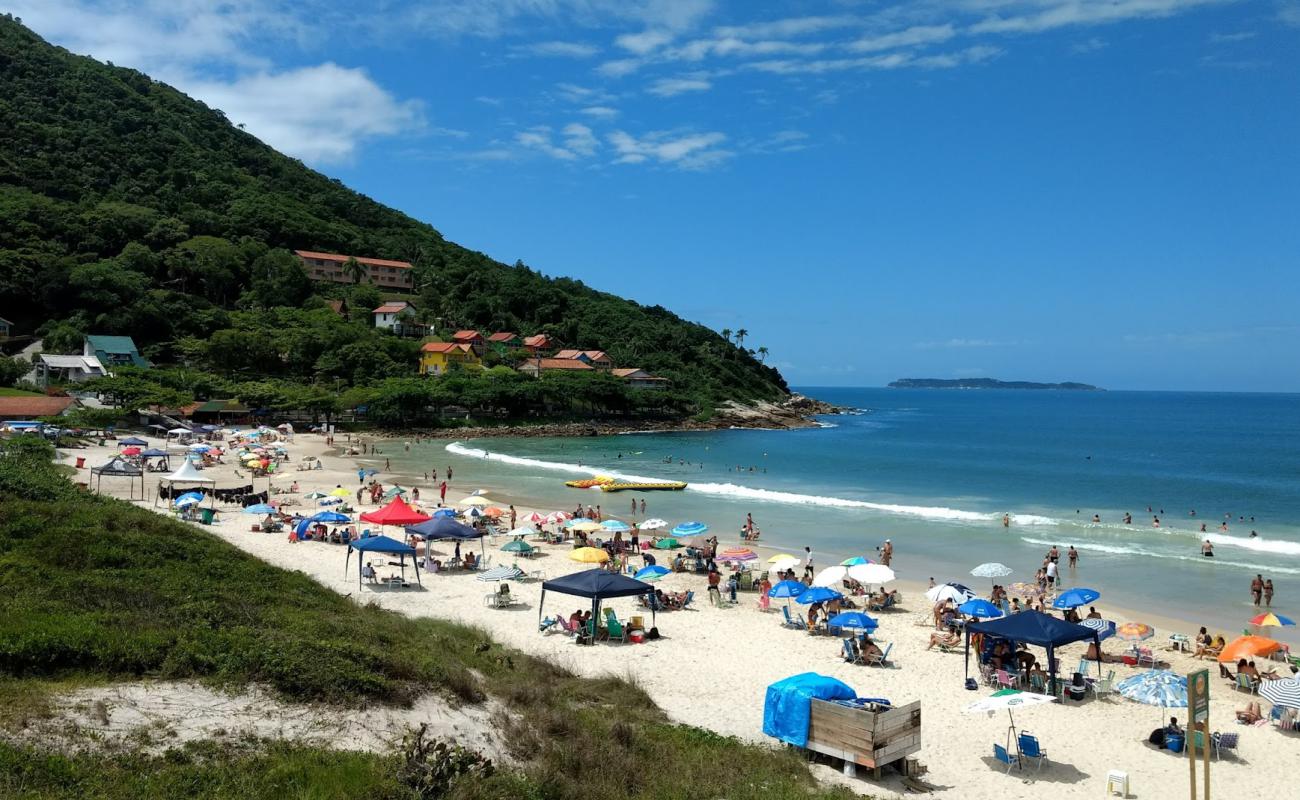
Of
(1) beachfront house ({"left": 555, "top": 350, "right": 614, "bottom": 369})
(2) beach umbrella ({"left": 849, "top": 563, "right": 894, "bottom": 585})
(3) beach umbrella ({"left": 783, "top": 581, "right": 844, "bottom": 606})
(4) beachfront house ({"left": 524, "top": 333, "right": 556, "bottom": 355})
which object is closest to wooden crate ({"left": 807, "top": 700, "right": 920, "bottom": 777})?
(3) beach umbrella ({"left": 783, "top": 581, "right": 844, "bottom": 606})

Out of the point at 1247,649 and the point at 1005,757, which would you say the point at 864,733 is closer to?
→ the point at 1005,757

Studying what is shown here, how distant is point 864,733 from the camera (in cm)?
1030

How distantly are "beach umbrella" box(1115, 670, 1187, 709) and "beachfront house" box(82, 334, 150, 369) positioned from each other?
3144 inches

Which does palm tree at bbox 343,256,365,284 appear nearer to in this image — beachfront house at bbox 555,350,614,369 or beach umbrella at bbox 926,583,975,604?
beachfront house at bbox 555,350,614,369

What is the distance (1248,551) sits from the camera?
3064cm

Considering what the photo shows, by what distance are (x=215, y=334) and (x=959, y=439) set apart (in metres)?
77.5

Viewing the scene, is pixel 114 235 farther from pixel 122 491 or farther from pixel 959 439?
pixel 959 439

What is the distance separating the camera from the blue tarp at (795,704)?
1080 cm

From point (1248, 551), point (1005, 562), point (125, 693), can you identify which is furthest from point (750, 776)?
point (1248, 551)

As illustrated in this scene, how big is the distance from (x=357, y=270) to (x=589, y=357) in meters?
37.3

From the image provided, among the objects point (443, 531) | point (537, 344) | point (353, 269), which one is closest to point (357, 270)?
point (353, 269)

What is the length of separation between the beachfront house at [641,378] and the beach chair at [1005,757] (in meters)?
94.9

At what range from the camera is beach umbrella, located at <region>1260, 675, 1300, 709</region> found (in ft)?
41.4

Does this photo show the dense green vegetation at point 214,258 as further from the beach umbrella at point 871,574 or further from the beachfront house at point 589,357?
the beach umbrella at point 871,574
